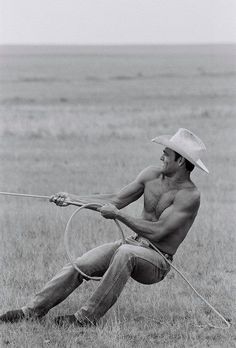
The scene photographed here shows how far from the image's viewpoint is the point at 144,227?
7.08 meters

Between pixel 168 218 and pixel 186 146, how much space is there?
0.56m

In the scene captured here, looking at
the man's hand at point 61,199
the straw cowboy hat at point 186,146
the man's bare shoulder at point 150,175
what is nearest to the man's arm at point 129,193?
the man's bare shoulder at point 150,175

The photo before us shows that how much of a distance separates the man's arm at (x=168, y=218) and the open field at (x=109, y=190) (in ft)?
2.30

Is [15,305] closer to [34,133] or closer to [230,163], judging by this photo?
[230,163]

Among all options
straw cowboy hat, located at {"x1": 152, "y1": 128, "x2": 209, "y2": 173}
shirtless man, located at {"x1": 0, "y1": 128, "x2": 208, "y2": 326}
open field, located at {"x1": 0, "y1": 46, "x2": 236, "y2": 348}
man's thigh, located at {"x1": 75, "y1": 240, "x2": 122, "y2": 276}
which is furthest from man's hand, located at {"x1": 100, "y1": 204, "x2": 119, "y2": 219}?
open field, located at {"x1": 0, "y1": 46, "x2": 236, "y2": 348}

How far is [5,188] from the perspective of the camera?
13.5 meters

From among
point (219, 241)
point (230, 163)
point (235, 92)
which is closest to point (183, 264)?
point (219, 241)

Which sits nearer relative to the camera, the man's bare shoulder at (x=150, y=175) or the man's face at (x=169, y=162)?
the man's face at (x=169, y=162)

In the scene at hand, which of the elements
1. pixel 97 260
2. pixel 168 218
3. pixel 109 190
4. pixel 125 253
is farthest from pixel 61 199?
pixel 109 190

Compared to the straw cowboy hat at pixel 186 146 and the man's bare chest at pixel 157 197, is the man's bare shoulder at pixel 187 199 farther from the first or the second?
the straw cowboy hat at pixel 186 146

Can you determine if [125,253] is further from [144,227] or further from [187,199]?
[187,199]

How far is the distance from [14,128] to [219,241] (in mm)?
10194

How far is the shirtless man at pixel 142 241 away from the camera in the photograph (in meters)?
6.99

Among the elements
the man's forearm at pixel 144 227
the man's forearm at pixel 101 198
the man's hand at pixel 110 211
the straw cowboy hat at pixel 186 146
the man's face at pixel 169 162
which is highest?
the straw cowboy hat at pixel 186 146
